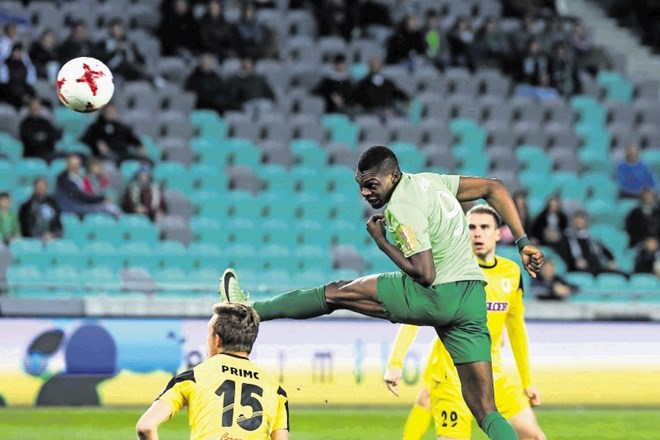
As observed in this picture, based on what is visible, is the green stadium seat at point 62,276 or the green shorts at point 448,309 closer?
the green shorts at point 448,309

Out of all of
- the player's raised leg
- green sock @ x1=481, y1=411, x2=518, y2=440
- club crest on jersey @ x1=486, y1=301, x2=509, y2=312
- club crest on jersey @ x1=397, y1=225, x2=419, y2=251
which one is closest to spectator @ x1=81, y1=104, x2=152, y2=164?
club crest on jersey @ x1=486, y1=301, x2=509, y2=312

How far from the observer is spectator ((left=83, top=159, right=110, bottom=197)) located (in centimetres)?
1426

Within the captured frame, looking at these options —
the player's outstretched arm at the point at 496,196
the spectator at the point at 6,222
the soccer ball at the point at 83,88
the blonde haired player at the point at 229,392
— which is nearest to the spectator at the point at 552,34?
the spectator at the point at 6,222

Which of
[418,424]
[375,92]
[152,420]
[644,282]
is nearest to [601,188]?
[644,282]

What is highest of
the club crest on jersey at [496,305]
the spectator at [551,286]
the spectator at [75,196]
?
the spectator at [75,196]

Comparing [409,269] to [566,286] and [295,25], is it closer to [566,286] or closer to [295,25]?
[566,286]

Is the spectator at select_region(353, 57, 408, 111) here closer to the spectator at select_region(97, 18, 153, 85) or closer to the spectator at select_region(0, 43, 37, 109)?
the spectator at select_region(97, 18, 153, 85)

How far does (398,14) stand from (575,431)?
30.2ft

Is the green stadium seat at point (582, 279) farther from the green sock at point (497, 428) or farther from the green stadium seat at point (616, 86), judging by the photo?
the green sock at point (497, 428)

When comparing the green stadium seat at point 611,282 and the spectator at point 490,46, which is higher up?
the spectator at point 490,46

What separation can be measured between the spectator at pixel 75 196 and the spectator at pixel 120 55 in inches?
80.0

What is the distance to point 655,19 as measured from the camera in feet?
67.5

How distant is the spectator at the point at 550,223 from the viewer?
15.0 m

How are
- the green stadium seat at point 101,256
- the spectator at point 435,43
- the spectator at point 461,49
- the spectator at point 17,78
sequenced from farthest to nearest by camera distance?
1. the spectator at point 461,49
2. the spectator at point 435,43
3. the spectator at point 17,78
4. the green stadium seat at point 101,256
